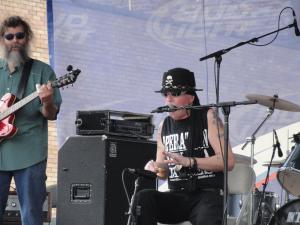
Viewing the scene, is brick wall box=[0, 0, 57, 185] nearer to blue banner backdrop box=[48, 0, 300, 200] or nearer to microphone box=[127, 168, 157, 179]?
blue banner backdrop box=[48, 0, 300, 200]

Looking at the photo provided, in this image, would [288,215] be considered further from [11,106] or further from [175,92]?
[11,106]

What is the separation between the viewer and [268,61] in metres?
6.76

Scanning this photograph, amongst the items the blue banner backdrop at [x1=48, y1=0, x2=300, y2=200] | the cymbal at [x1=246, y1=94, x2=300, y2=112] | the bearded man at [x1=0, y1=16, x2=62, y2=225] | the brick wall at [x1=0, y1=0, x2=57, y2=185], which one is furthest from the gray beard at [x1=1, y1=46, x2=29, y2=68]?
the brick wall at [x1=0, y1=0, x2=57, y2=185]

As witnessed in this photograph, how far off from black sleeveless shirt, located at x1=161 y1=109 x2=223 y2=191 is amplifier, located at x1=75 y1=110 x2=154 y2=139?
2.14ft

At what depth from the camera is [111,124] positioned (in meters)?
5.25

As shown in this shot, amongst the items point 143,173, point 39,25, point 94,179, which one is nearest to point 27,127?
point 143,173

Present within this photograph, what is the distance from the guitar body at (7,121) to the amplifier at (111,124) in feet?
3.47

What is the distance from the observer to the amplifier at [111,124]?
17.2 ft

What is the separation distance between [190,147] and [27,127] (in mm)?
1059

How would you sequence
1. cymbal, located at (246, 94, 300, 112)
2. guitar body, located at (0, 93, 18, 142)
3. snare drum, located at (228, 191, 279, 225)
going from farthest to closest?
1. snare drum, located at (228, 191, 279, 225)
2. cymbal, located at (246, 94, 300, 112)
3. guitar body, located at (0, 93, 18, 142)

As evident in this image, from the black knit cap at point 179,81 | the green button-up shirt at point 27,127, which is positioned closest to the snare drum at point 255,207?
the black knit cap at point 179,81

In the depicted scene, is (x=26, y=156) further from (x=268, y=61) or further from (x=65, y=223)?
(x=268, y=61)

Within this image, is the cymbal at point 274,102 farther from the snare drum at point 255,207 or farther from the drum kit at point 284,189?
the snare drum at point 255,207

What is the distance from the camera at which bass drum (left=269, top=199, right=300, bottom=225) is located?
529 cm
